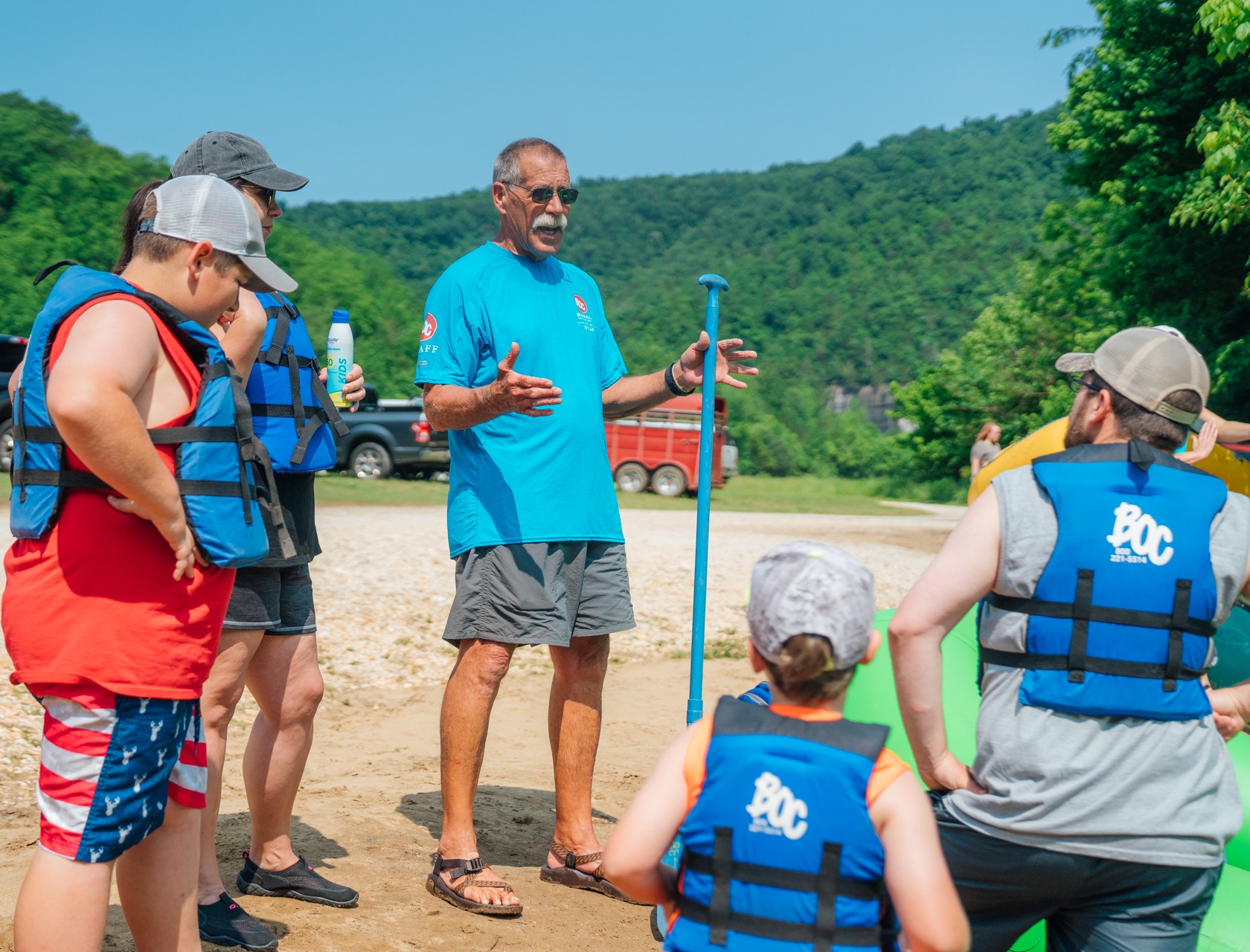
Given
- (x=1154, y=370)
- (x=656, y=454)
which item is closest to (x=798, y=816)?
(x=1154, y=370)

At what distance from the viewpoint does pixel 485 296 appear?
150 inches

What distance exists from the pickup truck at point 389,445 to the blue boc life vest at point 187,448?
20.8m

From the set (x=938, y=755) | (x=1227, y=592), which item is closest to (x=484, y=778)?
(x=938, y=755)

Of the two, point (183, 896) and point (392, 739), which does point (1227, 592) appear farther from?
point (392, 739)

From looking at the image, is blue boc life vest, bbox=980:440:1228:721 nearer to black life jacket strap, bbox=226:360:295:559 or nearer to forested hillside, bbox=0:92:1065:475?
black life jacket strap, bbox=226:360:295:559

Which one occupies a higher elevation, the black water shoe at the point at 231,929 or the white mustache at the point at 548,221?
the white mustache at the point at 548,221

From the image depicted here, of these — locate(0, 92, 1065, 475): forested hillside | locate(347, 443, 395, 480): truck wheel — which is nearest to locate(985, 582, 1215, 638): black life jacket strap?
locate(347, 443, 395, 480): truck wheel

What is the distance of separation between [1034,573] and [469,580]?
6.66 feet

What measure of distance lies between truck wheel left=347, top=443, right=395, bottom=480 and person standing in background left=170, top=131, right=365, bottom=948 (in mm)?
20367

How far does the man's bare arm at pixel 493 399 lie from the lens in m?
3.34

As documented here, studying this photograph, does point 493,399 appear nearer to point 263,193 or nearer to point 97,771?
point 263,193

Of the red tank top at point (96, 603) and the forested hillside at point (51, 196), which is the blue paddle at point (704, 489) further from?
the forested hillside at point (51, 196)

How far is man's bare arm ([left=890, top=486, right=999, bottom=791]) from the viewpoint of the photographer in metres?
2.21

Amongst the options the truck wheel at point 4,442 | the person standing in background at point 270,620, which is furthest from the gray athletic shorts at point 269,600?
the truck wheel at point 4,442
